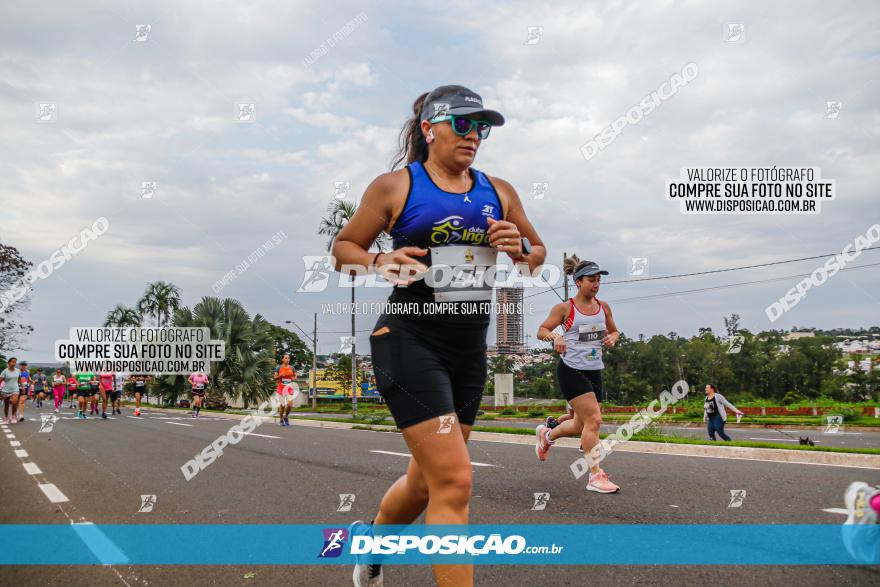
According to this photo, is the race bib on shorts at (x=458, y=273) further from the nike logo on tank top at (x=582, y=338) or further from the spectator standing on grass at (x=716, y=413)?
the spectator standing on grass at (x=716, y=413)

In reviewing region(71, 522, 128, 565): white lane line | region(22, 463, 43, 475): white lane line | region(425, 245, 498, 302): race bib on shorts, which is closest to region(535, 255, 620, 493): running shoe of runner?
Answer: region(425, 245, 498, 302): race bib on shorts

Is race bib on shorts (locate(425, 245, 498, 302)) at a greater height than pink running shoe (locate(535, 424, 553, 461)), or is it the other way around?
race bib on shorts (locate(425, 245, 498, 302))

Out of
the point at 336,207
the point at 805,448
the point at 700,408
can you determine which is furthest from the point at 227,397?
the point at 805,448

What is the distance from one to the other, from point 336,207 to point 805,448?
675 inches

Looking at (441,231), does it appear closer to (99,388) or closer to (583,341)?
(583,341)

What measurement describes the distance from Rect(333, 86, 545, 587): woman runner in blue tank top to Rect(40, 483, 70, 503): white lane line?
4.57m

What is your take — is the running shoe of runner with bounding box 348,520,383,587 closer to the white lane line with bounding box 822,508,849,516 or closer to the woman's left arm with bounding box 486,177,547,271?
the woman's left arm with bounding box 486,177,547,271

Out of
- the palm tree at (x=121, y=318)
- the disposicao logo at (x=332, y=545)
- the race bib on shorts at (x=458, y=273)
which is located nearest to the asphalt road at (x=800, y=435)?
the disposicao logo at (x=332, y=545)

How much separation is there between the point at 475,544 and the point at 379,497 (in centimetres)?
225

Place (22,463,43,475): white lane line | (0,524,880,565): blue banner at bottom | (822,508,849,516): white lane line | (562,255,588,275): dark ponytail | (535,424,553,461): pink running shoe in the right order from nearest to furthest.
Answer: (0,524,880,565): blue banner at bottom, (822,508,849,516): white lane line, (562,255,588,275): dark ponytail, (535,424,553,461): pink running shoe, (22,463,43,475): white lane line

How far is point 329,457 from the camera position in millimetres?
9281

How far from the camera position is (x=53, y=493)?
A: 6371 millimetres

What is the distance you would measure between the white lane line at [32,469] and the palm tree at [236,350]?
27839 millimetres

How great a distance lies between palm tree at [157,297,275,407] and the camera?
36.2 meters
